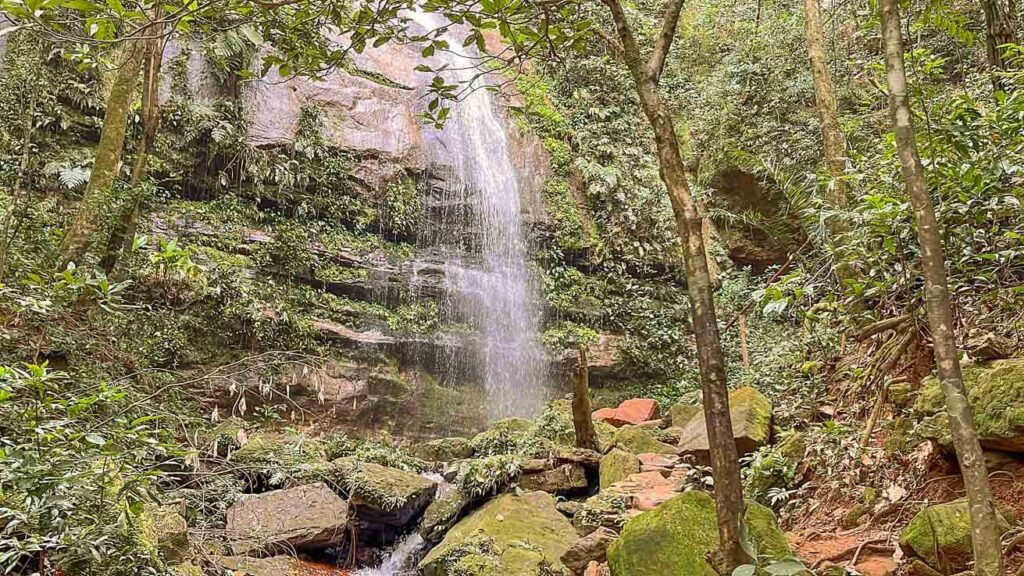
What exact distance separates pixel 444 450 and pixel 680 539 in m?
7.21

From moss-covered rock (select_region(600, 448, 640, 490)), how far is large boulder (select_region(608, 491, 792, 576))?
2996 millimetres

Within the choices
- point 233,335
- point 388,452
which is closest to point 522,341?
point 388,452

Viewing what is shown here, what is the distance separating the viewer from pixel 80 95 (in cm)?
1070

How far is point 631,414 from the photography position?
1042 cm

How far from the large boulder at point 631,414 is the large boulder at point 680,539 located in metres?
6.65

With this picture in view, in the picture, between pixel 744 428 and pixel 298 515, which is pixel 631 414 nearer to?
pixel 744 428

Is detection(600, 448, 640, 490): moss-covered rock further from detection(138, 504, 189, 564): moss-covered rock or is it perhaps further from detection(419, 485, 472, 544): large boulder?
detection(138, 504, 189, 564): moss-covered rock

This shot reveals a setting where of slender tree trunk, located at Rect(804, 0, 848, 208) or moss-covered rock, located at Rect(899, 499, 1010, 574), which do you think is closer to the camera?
moss-covered rock, located at Rect(899, 499, 1010, 574)

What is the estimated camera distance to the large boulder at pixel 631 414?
1024cm

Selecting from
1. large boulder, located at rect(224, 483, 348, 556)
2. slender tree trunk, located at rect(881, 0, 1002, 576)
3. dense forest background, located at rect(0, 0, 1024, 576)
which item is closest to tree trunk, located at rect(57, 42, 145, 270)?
dense forest background, located at rect(0, 0, 1024, 576)

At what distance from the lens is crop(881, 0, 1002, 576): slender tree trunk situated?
222 centimetres

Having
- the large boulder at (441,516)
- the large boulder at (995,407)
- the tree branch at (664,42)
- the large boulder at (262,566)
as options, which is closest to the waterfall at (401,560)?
the large boulder at (441,516)

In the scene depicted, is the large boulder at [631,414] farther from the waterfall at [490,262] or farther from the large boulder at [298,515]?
the large boulder at [298,515]

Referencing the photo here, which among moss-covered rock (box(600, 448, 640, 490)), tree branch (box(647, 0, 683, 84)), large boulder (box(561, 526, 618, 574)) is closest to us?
tree branch (box(647, 0, 683, 84))
